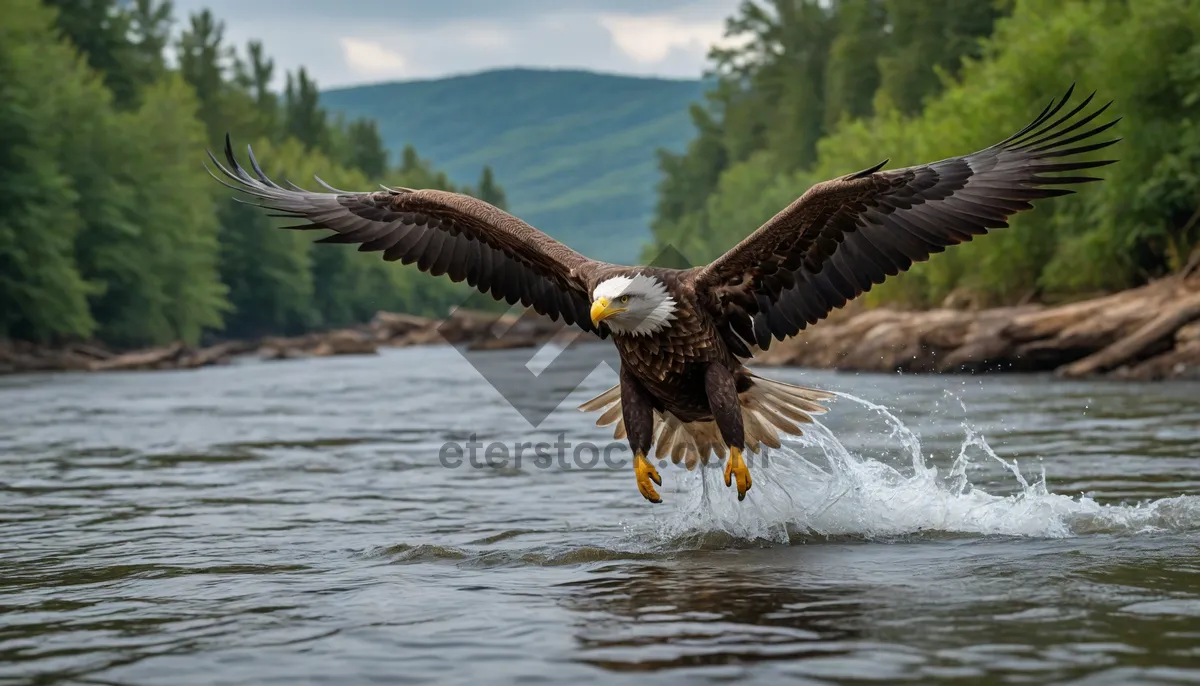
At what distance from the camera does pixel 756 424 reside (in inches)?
342

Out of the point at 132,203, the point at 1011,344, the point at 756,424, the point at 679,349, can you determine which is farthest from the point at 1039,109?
the point at 132,203

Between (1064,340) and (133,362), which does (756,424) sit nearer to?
(1064,340)

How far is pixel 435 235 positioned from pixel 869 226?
2951 millimetres

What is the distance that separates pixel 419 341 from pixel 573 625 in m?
54.3

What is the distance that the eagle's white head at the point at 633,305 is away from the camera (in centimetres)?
720

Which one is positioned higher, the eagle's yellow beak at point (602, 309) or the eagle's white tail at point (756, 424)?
the eagle's yellow beak at point (602, 309)

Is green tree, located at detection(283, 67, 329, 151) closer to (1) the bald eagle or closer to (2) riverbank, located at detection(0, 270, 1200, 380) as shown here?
(2) riverbank, located at detection(0, 270, 1200, 380)

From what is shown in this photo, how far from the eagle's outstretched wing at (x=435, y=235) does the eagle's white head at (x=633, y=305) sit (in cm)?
144

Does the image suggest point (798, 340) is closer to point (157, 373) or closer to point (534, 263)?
point (157, 373)

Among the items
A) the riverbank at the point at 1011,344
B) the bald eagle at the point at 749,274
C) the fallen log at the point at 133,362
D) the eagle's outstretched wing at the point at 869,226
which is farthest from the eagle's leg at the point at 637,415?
the fallen log at the point at 133,362

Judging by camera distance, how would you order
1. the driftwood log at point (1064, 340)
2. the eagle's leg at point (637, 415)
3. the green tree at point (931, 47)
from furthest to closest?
1. the green tree at point (931, 47)
2. the driftwood log at point (1064, 340)
3. the eagle's leg at point (637, 415)

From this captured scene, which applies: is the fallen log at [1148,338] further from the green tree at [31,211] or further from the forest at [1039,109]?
the green tree at [31,211]

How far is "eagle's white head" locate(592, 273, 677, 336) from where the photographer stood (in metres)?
7.20

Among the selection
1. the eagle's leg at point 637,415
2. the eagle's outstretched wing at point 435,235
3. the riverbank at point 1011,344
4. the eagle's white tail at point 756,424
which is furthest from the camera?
the riverbank at point 1011,344
